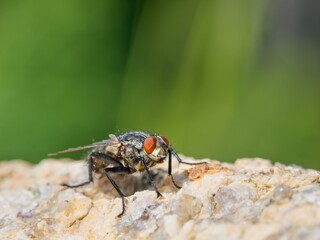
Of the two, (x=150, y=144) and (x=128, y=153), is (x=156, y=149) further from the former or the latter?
(x=128, y=153)

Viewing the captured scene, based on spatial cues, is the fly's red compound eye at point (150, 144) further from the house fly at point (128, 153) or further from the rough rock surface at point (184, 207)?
the rough rock surface at point (184, 207)

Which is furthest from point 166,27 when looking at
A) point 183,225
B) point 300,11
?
point 183,225

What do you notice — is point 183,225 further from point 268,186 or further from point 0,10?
point 0,10

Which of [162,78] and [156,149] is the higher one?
[156,149]

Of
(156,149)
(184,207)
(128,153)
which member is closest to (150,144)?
(156,149)

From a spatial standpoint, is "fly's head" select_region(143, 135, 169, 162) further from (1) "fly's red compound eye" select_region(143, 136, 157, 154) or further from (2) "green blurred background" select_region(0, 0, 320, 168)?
(2) "green blurred background" select_region(0, 0, 320, 168)

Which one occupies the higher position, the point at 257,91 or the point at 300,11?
the point at 300,11
